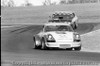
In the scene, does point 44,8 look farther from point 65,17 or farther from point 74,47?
point 74,47

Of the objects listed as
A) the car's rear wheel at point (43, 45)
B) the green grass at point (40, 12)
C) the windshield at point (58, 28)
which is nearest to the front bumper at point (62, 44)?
the car's rear wheel at point (43, 45)

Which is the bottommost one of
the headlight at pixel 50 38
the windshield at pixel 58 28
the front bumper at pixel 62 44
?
the front bumper at pixel 62 44

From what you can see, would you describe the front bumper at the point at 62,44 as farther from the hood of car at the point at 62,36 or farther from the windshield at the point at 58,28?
the windshield at the point at 58,28

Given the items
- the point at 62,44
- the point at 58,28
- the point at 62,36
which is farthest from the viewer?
the point at 58,28

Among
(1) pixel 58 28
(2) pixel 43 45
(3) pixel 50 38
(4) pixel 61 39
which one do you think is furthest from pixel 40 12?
(4) pixel 61 39

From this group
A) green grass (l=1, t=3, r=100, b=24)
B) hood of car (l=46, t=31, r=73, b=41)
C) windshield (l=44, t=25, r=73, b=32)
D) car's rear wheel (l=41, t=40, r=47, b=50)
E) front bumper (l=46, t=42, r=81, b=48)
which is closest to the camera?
front bumper (l=46, t=42, r=81, b=48)

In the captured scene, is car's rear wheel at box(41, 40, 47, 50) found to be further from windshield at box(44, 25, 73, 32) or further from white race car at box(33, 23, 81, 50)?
windshield at box(44, 25, 73, 32)

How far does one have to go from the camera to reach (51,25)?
20844mm

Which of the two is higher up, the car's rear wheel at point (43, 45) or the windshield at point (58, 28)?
the windshield at point (58, 28)

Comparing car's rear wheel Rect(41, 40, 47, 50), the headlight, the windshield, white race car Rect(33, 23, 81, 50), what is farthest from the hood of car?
the windshield

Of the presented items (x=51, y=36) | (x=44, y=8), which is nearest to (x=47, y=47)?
(x=51, y=36)

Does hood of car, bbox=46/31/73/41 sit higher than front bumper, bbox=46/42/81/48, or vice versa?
hood of car, bbox=46/31/73/41

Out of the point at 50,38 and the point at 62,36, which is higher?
the point at 62,36

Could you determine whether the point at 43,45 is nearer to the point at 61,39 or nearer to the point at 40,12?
the point at 61,39
